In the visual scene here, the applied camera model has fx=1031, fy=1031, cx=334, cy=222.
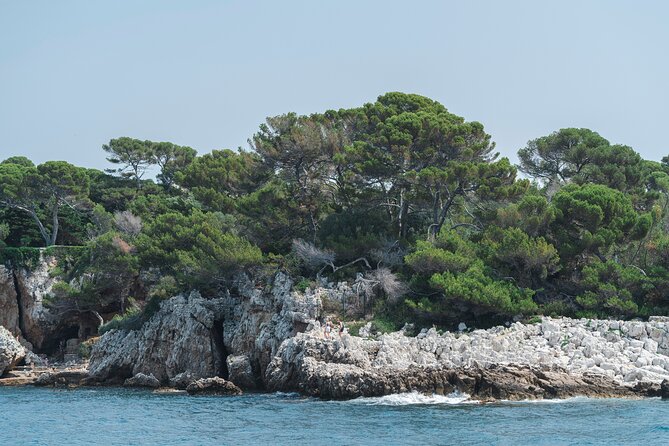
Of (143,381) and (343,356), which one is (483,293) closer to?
(343,356)

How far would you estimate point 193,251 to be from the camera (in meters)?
43.7

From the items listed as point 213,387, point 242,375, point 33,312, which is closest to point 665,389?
point 242,375

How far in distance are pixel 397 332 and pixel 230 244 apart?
354 inches

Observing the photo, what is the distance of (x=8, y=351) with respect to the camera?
4588 centimetres

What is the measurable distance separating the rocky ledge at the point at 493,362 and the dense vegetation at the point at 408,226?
202cm

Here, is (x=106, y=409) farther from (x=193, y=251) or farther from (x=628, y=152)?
(x=628, y=152)

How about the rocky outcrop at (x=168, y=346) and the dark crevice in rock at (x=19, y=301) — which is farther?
the dark crevice in rock at (x=19, y=301)

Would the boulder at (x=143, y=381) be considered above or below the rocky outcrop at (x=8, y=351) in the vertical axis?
below

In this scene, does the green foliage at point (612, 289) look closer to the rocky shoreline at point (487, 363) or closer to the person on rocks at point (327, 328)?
the rocky shoreline at point (487, 363)

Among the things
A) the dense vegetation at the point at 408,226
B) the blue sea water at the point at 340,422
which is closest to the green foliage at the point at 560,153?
the dense vegetation at the point at 408,226

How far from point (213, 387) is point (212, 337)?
14.4 feet

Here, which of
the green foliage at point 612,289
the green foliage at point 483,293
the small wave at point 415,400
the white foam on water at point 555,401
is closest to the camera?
the white foam on water at point 555,401

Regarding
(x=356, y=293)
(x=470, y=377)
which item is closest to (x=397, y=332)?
(x=356, y=293)

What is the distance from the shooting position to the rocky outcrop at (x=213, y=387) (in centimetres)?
3656
